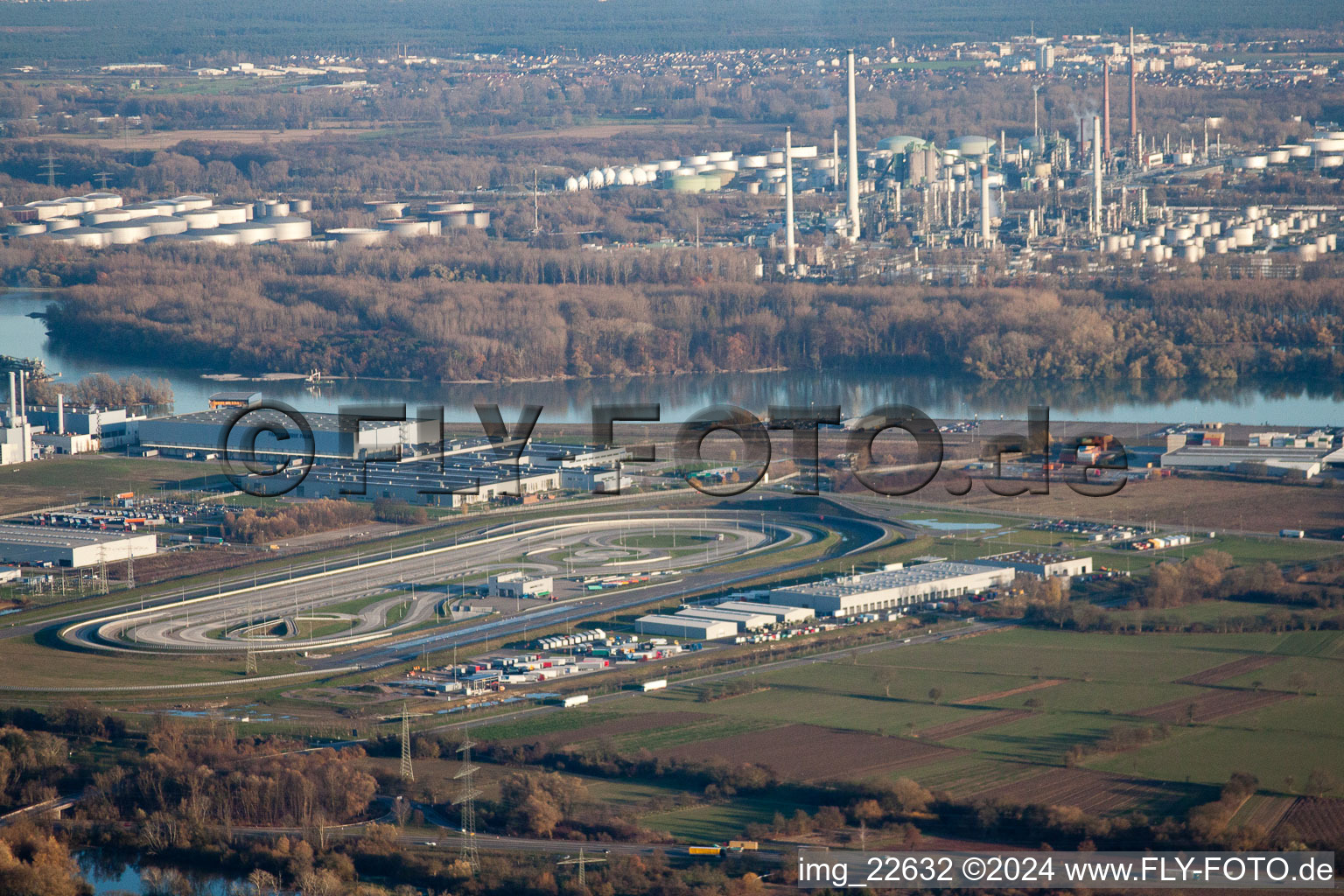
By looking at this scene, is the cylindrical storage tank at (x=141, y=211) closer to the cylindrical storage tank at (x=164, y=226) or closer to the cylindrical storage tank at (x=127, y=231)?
the cylindrical storage tank at (x=164, y=226)

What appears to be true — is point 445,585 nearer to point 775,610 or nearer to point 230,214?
point 775,610

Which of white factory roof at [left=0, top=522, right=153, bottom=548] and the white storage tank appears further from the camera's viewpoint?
the white storage tank

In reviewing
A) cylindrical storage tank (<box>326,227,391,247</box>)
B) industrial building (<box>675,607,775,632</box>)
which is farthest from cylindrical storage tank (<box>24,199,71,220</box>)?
industrial building (<box>675,607,775,632</box>)

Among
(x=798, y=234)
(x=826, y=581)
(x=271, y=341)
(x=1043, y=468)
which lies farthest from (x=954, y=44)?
(x=826, y=581)

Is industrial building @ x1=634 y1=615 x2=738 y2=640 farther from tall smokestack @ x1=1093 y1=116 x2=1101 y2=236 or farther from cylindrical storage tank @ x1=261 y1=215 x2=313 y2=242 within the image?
cylindrical storage tank @ x1=261 y1=215 x2=313 y2=242

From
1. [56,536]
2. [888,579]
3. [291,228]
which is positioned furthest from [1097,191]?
A: [56,536]
